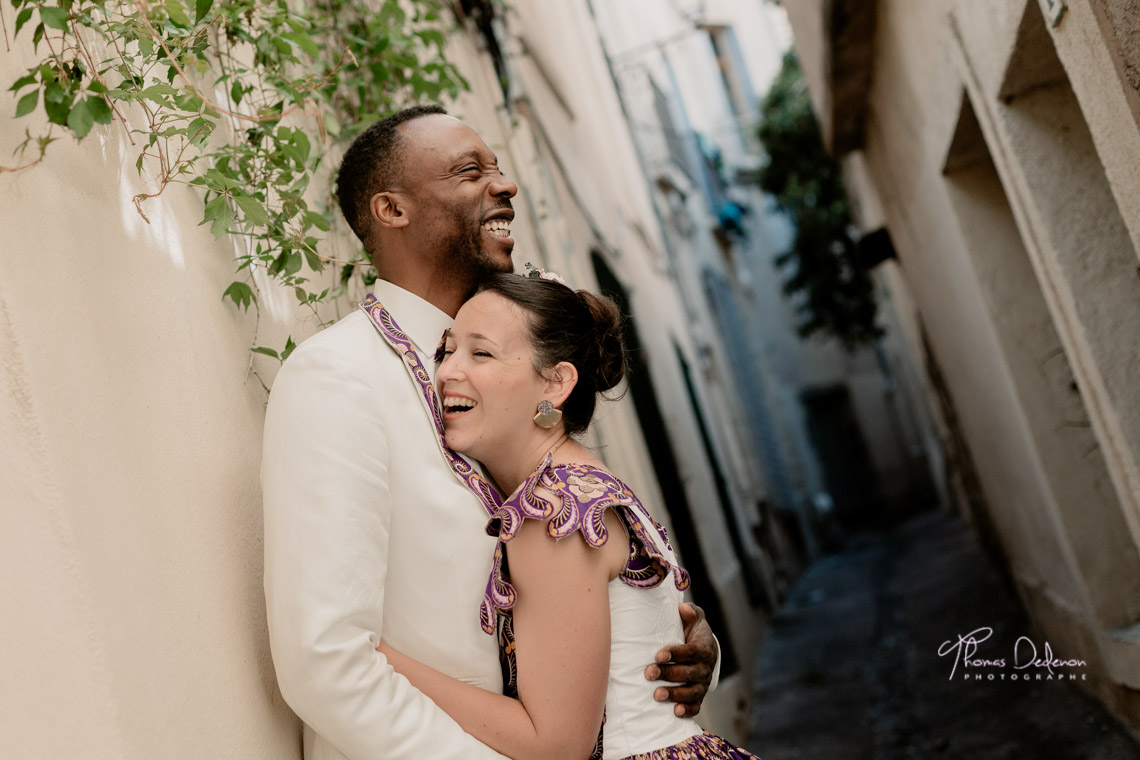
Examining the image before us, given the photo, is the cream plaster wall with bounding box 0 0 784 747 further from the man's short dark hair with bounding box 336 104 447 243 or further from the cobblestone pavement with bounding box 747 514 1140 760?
the cobblestone pavement with bounding box 747 514 1140 760

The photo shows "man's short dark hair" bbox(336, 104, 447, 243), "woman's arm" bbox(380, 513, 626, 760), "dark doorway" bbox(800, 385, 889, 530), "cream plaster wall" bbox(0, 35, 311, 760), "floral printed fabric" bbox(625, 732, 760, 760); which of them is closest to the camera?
"cream plaster wall" bbox(0, 35, 311, 760)

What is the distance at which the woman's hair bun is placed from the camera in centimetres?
247

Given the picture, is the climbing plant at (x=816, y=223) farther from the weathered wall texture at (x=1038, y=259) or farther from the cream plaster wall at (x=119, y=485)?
the cream plaster wall at (x=119, y=485)

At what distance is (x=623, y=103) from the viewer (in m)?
12.4

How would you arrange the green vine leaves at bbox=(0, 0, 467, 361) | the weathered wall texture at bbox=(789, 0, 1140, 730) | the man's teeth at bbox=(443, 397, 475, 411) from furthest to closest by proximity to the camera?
1. the weathered wall texture at bbox=(789, 0, 1140, 730)
2. the man's teeth at bbox=(443, 397, 475, 411)
3. the green vine leaves at bbox=(0, 0, 467, 361)

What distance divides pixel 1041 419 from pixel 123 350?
4522mm

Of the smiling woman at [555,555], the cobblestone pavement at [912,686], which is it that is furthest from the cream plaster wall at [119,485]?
the cobblestone pavement at [912,686]

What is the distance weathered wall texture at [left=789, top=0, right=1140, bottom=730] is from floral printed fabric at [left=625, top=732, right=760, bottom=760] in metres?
1.80

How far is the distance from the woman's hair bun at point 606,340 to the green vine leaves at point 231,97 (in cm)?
66

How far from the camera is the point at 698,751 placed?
7.11 ft

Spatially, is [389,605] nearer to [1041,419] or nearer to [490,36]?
[1041,419]

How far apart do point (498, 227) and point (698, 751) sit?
1.25m

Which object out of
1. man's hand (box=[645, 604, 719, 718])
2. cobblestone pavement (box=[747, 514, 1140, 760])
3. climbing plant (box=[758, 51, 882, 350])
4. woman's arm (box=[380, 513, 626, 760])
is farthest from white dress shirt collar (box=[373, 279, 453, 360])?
climbing plant (box=[758, 51, 882, 350])

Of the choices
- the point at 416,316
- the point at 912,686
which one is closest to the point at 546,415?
the point at 416,316
